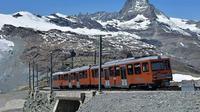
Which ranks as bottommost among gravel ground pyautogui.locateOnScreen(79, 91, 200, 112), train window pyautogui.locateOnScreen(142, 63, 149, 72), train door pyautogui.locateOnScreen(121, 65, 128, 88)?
gravel ground pyautogui.locateOnScreen(79, 91, 200, 112)

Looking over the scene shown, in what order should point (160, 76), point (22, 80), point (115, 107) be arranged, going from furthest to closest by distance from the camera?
1. point (22, 80)
2. point (160, 76)
3. point (115, 107)

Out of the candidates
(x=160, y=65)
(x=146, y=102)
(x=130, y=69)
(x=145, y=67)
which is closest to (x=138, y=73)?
(x=145, y=67)

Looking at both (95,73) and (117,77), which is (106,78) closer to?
(117,77)

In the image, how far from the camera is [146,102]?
31.3m

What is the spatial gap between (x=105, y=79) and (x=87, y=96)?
7.69 m

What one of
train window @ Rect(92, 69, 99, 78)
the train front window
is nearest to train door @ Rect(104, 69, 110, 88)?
train window @ Rect(92, 69, 99, 78)

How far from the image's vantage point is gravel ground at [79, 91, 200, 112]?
27.5m

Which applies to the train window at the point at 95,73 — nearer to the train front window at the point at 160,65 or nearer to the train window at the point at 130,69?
the train window at the point at 130,69

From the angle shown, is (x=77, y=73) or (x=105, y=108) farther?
(x=77, y=73)

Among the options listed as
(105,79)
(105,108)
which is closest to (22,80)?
(105,79)

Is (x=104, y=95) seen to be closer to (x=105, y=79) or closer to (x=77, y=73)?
(x=105, y=79)

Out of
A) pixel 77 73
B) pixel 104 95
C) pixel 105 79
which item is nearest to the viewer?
pixel 104 95

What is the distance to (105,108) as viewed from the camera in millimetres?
35281

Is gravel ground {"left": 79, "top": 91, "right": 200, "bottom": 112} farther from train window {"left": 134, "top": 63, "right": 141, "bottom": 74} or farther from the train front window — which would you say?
the train front window
